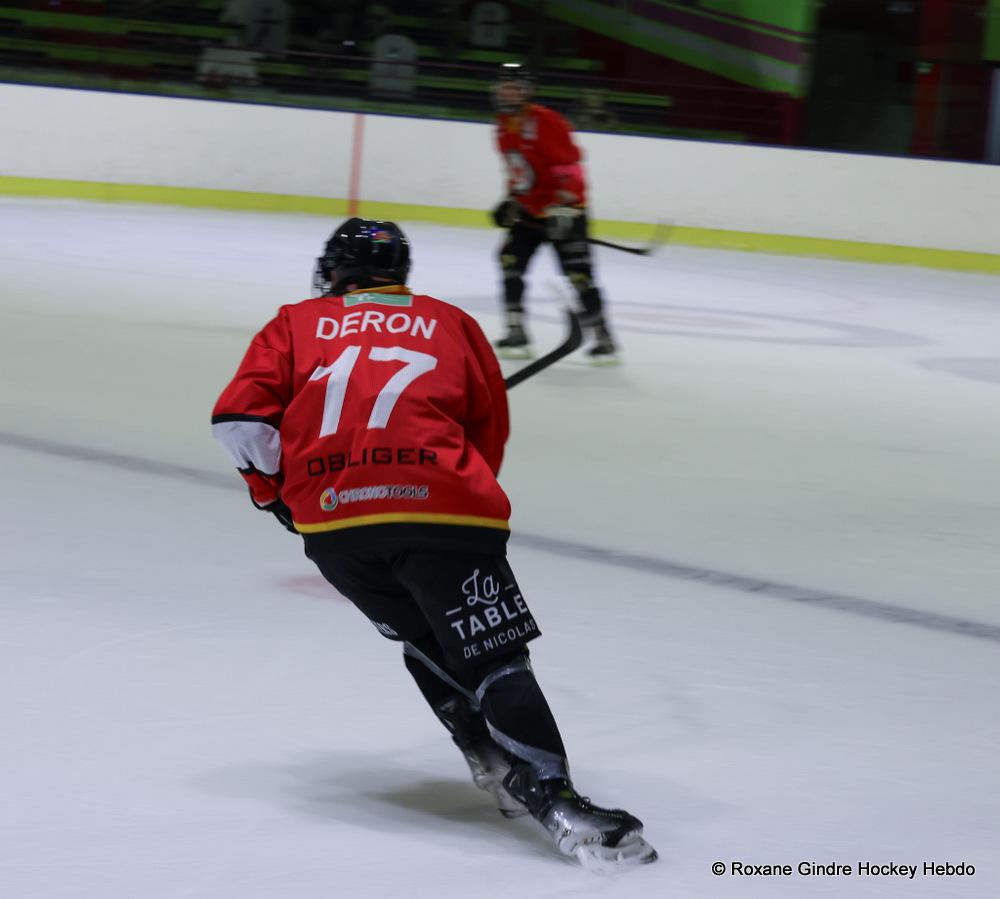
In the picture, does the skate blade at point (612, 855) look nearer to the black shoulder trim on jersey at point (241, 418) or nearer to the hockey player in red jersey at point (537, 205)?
the black shoulder trim on jersey at point (241, 418)

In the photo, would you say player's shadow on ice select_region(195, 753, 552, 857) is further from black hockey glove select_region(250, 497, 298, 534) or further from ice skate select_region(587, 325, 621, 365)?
ice skate select_region(587, 325, 621, 365)

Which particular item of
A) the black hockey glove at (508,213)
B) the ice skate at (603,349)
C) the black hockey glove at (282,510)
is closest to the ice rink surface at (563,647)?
the ice skate at (603,349)

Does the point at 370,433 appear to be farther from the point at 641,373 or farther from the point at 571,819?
the point at 641,373

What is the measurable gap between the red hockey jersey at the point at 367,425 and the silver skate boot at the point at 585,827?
335mm

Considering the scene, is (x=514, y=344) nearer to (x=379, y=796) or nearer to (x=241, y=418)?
(x=379, y=796)

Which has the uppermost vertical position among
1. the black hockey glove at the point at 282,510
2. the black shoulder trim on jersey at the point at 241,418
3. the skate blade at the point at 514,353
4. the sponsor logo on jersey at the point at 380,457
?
the black shoulder trim on jersey at the point at 241,418

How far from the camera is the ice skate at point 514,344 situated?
7.02 m

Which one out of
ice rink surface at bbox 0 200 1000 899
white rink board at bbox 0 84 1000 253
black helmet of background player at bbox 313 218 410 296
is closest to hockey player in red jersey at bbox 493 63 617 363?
ice rink surface at bbox 0 200 1000 899

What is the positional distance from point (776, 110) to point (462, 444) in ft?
35.7

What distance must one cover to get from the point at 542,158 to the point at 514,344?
0.83 m

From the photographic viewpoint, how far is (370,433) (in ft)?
7.04

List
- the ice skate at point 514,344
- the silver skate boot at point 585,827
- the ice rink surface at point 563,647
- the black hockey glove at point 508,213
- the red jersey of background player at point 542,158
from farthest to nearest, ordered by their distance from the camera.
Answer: the ice skate at point 514,344 < the black hockey glove at point 508,213 < the red jersey of background player at point 542,158 < the ice rink surface at point 563,647 < the silver skate boot at point 585,827

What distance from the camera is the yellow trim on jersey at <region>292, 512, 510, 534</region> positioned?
2.12m

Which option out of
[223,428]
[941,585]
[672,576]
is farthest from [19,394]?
[223,428]
